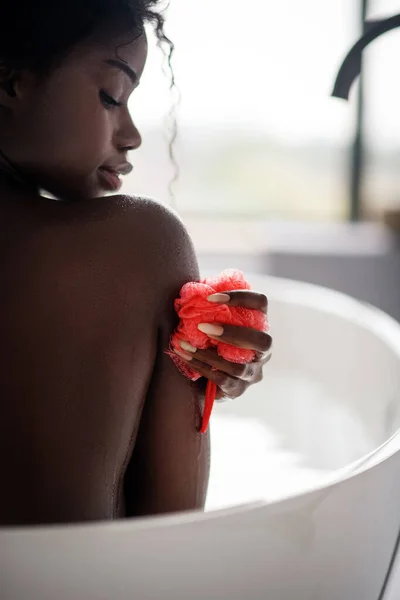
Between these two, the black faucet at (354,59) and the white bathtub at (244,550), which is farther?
the black faucet at (354,59)

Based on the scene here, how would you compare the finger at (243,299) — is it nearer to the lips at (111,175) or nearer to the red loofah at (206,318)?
the red loofah at (206,318)

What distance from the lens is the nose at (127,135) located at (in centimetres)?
96

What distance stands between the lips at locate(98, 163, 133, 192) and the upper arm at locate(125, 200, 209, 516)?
11 cm

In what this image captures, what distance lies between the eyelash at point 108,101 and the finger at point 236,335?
0.29m

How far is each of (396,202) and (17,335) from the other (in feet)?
8.48

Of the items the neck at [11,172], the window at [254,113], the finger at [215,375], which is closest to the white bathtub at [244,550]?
the finger at [215,375]

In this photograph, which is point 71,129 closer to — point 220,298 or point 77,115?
point 77,115

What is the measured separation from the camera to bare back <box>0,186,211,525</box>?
85 centimetres

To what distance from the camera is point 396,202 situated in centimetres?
319

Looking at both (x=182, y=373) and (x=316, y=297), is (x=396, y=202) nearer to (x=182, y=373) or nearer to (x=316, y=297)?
(x=316, y=297)

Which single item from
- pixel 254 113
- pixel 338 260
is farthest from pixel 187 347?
pixel 254 113

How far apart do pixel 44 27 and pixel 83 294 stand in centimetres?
29

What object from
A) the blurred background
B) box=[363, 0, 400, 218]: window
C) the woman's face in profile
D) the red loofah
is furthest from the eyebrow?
box=[363, 0, 400, 218]: window

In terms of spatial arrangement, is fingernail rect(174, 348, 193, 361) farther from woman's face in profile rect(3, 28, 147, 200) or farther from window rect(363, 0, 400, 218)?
window rect(363, 0, 400, 218)
